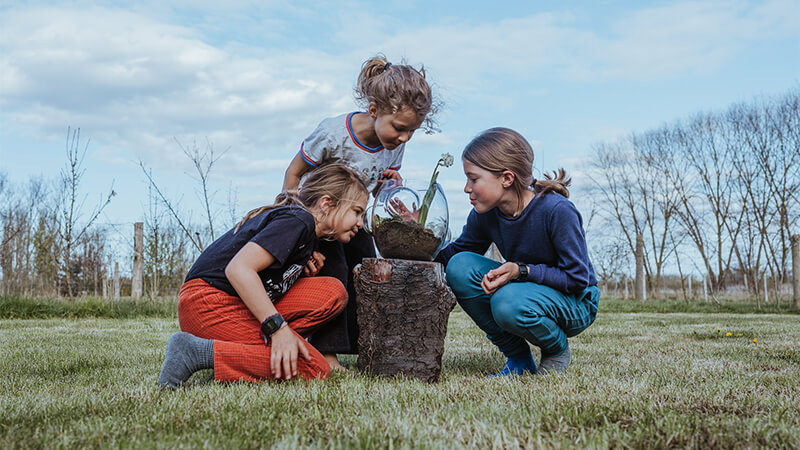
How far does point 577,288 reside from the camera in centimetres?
285

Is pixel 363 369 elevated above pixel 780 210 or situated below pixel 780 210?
below

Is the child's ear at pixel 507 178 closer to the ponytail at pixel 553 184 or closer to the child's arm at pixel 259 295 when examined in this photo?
the ponytail at pixel 553 184

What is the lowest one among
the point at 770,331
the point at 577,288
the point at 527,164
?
the point at 770,331

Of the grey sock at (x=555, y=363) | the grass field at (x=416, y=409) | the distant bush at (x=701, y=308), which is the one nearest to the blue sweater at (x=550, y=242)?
the grey sock at (x=555, y=363)

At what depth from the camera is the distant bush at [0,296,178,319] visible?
856 cm

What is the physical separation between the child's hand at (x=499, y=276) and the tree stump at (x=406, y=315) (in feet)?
0.87

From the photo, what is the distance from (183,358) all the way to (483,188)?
164 centimetres

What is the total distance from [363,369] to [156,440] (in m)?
1.31

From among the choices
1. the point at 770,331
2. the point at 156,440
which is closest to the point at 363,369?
the point at 156,440

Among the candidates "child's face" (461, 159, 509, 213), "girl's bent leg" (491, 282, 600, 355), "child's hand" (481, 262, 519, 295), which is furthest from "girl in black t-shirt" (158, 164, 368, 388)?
"girl's bent leg" (491, 282, 600, 355)

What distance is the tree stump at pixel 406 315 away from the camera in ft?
8.54

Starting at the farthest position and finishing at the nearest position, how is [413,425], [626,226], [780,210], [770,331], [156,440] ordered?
[626,226]
[780,210]
[770,331]
[413,425]
[156,440]

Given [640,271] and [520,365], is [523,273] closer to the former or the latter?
[520,365]

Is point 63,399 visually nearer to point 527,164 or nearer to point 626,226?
point 527,164
